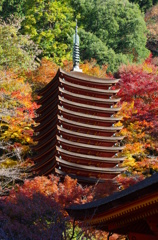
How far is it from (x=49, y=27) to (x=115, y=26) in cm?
565

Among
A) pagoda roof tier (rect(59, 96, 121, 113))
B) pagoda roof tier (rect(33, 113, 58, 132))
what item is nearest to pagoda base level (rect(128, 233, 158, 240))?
pagoda roof tier (rect(33, 113, 58, 132))

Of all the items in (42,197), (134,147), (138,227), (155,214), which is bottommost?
(134,147)

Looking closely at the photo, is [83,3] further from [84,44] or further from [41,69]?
[41,69]

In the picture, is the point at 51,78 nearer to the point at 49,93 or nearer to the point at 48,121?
the point at 49,93

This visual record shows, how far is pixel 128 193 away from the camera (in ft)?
25.1

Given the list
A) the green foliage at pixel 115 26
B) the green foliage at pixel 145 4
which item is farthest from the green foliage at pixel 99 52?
the green foliage at pixel 145 4

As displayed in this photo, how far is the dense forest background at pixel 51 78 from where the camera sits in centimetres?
1305

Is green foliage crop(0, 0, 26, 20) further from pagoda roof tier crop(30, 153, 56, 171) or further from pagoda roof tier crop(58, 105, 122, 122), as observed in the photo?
pagoda roof tier crop(30, 153, 56, 171)

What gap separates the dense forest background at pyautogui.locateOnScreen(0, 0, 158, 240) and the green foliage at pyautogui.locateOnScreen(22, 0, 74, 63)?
8 cm

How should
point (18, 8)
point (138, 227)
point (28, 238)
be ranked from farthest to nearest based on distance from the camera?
point (18, 8) → point (28, 238) → point (138, 227)

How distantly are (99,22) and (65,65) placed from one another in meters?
6.85

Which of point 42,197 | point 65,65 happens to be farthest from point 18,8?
point 42,197

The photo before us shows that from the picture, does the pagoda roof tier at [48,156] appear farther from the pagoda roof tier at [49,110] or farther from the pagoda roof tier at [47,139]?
the pagoda roof tier at [49,110]

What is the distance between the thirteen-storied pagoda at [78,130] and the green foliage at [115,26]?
46.4 feet
